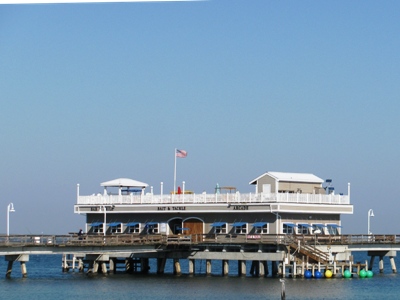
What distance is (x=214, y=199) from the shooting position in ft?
216

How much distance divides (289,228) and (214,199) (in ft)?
19.2

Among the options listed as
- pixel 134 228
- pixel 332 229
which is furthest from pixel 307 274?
pixel 134 228

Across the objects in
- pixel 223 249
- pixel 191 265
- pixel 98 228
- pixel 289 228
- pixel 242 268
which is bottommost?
pixel 242 268

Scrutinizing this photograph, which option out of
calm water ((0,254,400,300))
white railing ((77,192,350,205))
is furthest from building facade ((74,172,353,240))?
calm water ((0,254,400,300))

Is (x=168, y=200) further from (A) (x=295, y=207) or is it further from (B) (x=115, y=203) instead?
(A) (x=295, y=207)

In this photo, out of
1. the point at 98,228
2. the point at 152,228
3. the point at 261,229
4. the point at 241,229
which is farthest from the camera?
the point at 98,228

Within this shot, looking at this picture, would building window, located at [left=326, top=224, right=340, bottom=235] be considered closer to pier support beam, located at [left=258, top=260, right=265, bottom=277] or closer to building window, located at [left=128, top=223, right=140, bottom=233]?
pier support beam, located at [left=258, top=260, right=265, bottom=277]

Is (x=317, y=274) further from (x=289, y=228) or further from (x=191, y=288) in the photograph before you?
(x=191, y=288)

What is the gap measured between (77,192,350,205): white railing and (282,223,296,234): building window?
171 cm

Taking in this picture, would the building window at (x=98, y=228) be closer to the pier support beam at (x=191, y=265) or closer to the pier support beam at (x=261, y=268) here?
the pier support beam at (x=191, y=265)

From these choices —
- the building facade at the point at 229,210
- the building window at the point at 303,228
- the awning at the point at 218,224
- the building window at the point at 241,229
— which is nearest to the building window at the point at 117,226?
the building facade at the point at 229,210

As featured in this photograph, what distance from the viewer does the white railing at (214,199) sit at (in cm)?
6438

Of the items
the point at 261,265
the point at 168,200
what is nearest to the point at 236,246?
the point at 261,265

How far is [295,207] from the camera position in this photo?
64500 mm
